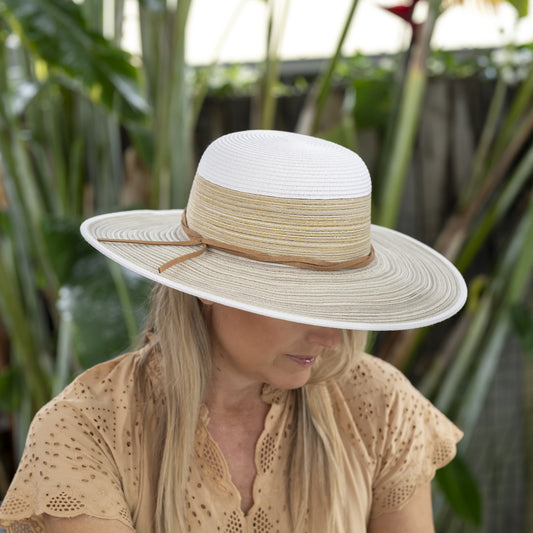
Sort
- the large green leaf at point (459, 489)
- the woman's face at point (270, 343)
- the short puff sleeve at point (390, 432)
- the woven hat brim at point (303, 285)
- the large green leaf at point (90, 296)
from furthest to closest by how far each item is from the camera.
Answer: the large green leaf at point (459, 489), the large green leaf at point (90, 296), the short puff sleeve at point (390, 432), the woman's face at point (270, 343), the woven hat brim at point (303, 285)

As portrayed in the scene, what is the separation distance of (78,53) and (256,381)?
0.85 meters

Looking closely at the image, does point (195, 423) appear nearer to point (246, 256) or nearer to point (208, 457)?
point (208, 457)

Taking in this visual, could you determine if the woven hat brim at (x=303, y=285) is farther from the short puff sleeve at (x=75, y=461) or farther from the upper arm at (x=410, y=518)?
the upper arm at (x=410, y=518)

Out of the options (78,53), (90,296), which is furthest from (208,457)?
(78,53)

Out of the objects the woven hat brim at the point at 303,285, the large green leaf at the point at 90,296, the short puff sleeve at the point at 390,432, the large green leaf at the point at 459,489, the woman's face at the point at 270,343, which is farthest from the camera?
the large green leaf at the point at 459,489

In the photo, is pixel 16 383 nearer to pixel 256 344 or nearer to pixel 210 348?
pixel 210 348

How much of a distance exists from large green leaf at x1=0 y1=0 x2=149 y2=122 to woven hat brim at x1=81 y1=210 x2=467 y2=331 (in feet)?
1.95

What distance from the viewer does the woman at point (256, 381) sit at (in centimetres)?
90

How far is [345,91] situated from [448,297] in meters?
1.38

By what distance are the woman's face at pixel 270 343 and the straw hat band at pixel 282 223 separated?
0.09 m

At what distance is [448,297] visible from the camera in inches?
37.8

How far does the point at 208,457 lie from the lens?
41.6 inches

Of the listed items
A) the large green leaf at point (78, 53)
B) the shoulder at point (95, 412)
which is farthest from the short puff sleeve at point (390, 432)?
the large green leaf at point (78, 53)

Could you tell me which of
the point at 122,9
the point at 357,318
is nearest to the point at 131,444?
the point at 357,318
